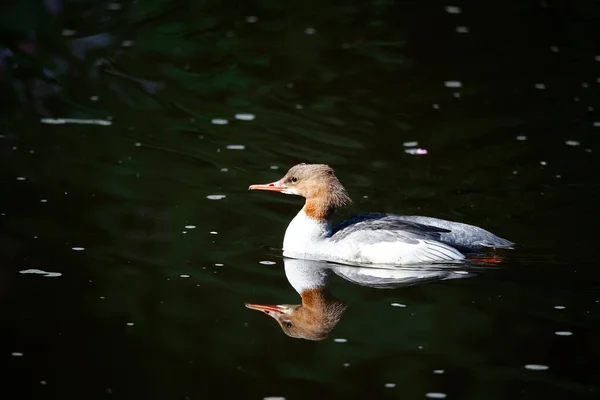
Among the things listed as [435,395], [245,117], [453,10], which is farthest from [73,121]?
[453,10]

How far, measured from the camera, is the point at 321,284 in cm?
943

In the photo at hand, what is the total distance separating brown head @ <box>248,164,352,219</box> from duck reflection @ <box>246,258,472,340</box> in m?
0.53

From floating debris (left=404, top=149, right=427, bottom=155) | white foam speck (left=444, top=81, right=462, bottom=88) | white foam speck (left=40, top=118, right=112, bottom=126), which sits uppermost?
white foam speck (left=444, top=81, right=462, bottom=88)

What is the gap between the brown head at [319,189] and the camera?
10148 millimetres

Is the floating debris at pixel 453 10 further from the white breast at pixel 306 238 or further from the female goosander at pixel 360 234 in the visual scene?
the white breast at pixel 306 238

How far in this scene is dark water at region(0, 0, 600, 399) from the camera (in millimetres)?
7672

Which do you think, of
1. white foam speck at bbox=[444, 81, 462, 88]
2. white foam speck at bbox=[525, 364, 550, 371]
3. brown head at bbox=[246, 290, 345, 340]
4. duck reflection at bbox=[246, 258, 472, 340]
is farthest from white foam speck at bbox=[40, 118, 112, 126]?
white foam speck at bbox=[525, 364, 550, 371]

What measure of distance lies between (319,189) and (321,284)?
113cm

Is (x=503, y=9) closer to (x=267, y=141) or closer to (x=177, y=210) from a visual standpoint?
(x=267, y=141)

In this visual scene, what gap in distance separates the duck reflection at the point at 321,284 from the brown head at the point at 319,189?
0.53 meters

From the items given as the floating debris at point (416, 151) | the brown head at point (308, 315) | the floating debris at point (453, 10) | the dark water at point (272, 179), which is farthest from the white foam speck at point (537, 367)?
the floating debris at point (453, 10)

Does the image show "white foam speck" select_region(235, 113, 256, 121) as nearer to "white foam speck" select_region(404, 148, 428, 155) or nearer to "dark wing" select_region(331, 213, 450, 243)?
"white foam speck" select_region(404, 148, 428, 155)

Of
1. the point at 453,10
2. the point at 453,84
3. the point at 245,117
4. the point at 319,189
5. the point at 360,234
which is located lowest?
the point at 245,117

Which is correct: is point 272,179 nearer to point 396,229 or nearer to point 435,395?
point 396,229
